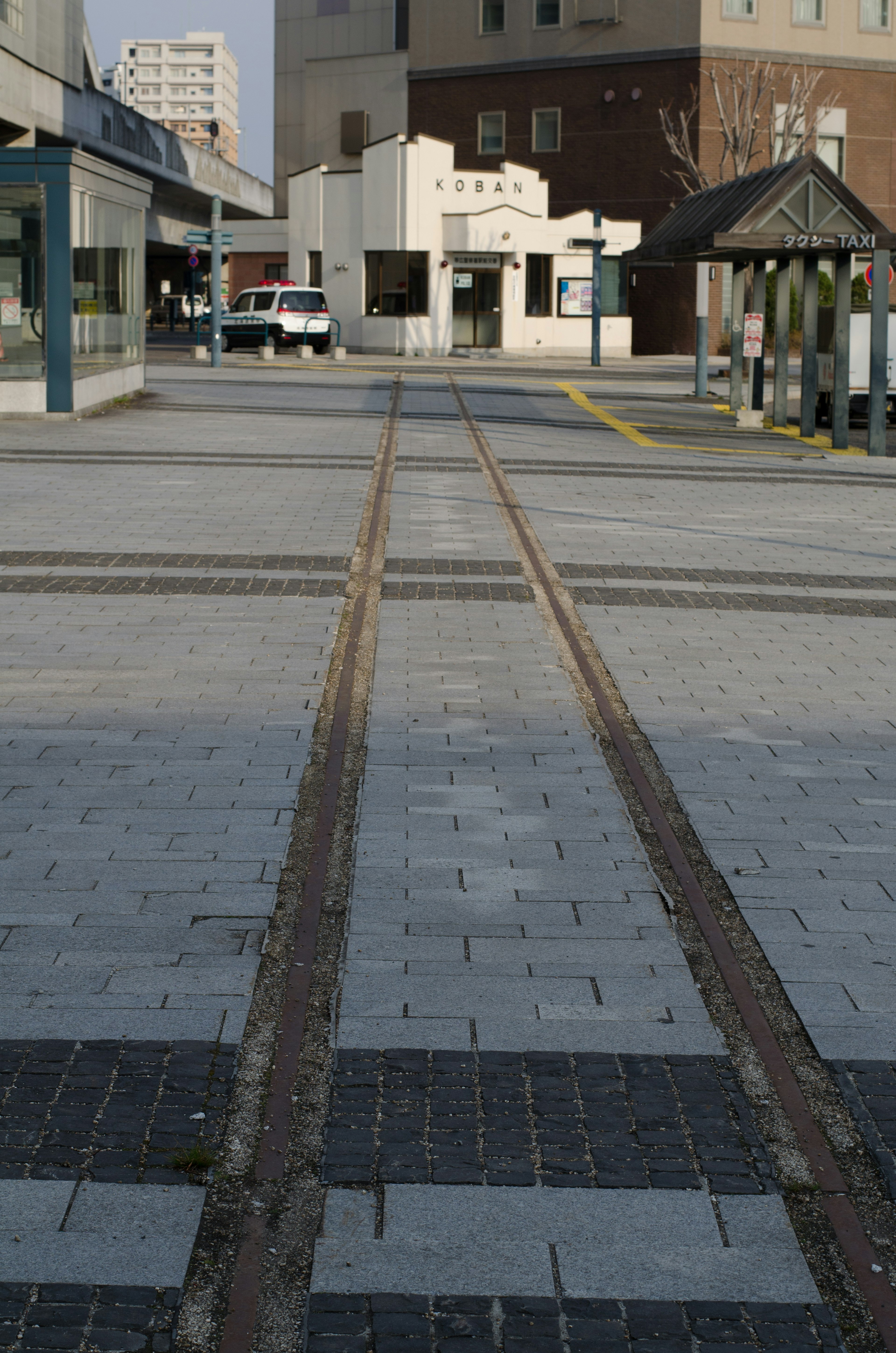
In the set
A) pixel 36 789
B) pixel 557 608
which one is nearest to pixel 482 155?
pixel 557 608

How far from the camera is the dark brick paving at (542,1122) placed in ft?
11.2

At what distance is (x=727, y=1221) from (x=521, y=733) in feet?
12.4

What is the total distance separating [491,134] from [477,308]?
993cm

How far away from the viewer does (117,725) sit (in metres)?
6.93

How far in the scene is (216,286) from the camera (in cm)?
3931

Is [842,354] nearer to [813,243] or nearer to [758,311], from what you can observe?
[813,243]

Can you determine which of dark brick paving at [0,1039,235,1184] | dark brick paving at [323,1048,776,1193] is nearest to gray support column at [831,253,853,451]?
dark brick paving at [323,1048,776,1193]

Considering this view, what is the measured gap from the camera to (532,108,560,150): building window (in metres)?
56.7

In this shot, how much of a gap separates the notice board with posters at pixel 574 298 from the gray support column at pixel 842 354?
103 ft

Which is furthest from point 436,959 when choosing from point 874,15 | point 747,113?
point 874,15

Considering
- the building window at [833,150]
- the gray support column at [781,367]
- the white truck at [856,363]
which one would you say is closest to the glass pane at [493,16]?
the building window at [833,150]

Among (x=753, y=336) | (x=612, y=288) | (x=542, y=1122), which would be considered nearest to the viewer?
(x=542, y=1122)

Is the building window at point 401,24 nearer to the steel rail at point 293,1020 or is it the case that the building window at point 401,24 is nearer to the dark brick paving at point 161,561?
the dark brick paving at point 161,561

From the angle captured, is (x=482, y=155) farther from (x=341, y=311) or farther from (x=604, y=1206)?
(x=604, y=1206)
